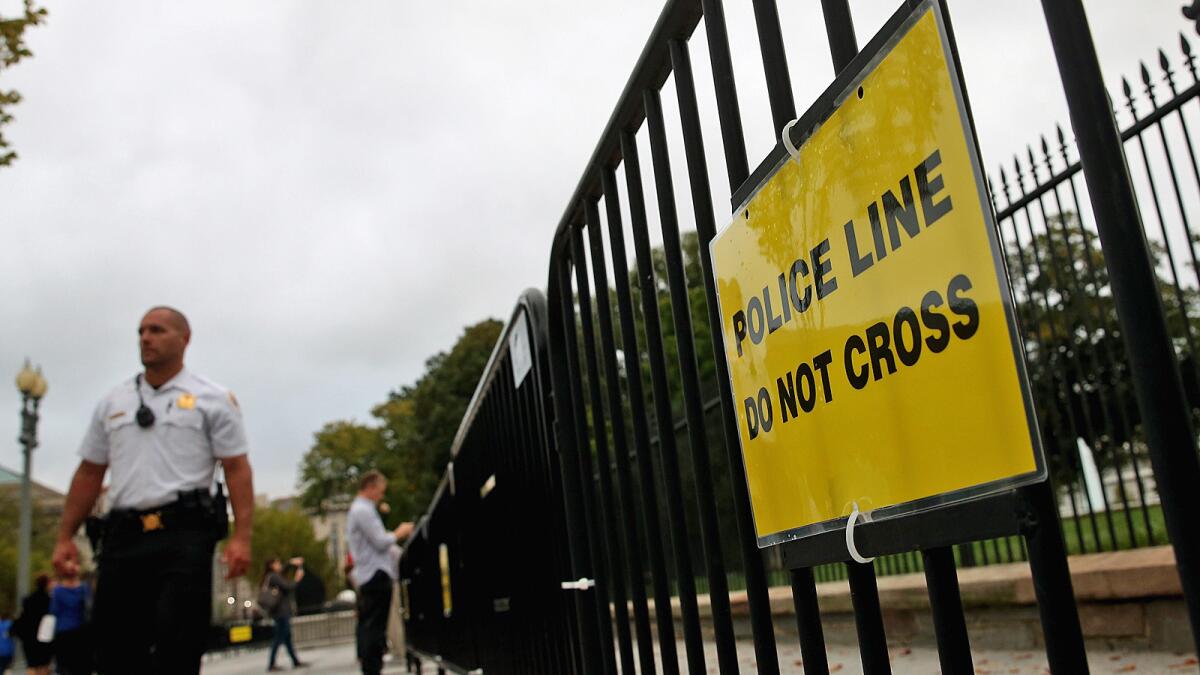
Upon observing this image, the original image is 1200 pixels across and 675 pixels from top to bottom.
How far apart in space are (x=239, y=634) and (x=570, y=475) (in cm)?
1597

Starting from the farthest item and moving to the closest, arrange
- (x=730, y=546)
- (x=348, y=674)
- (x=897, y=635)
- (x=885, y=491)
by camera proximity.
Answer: (x=348, y=674) → (x=730, y=546) → (x=897, y=635) → (x=885, y=491)

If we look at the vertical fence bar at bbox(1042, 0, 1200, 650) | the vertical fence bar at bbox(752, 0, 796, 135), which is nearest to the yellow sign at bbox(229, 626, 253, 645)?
the vertical fence bar at bbox(752, 0, 796, 135)

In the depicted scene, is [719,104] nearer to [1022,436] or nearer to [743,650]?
[1022,436]

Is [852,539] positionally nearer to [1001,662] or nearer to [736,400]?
[736,400]

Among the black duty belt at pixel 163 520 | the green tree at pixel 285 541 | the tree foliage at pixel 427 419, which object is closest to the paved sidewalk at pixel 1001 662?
the black duty belt at pixel 163 520

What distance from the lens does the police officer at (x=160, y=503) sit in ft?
15.4

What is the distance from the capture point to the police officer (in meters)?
4.69

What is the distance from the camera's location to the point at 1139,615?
423 cm

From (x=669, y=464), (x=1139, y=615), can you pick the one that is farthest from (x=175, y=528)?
(x=1139, y=615)

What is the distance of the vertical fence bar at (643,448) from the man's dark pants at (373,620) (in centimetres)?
691

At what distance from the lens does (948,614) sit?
1.28 meters

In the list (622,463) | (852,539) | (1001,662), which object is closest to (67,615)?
(1001,662)

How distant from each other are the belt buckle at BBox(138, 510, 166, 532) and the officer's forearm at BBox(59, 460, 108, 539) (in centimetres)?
60

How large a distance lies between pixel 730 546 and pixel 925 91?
7.92 meters
